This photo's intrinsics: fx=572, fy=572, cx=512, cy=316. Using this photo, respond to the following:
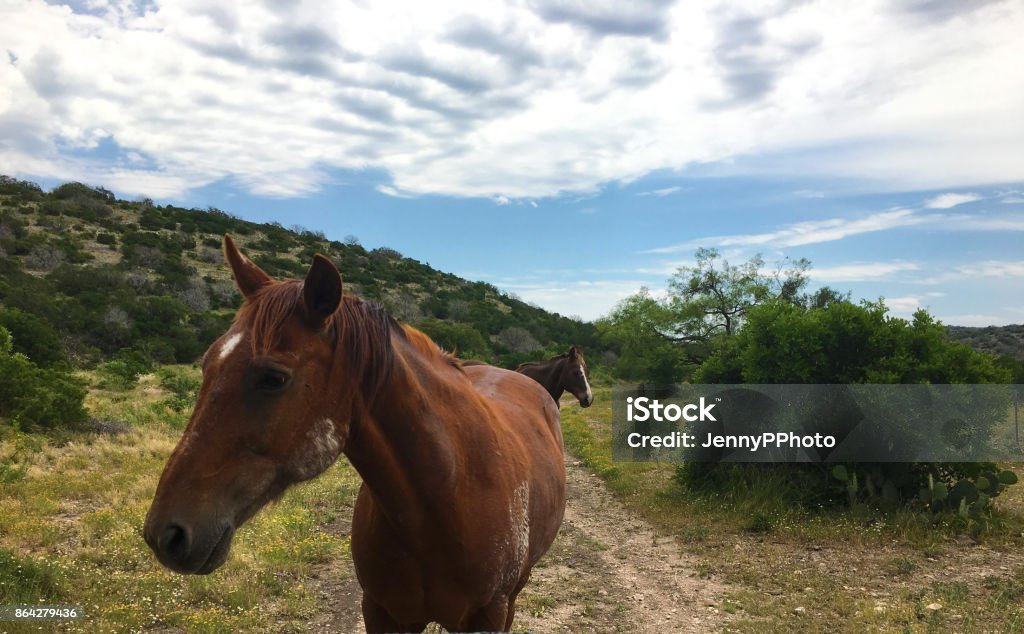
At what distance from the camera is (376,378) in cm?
196

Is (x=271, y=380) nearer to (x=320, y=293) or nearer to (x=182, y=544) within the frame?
(x=320, y=293)

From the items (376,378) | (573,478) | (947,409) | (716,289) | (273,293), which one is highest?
(716,289)

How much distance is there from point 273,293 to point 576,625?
453cm

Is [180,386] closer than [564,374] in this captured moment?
No

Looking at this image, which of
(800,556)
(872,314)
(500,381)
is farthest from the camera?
(872,314)

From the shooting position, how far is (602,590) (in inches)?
232

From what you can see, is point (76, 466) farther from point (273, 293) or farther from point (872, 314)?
point (872, 314)

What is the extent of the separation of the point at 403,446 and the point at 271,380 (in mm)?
565

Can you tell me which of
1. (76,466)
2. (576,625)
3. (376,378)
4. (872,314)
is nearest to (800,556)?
(576,625)

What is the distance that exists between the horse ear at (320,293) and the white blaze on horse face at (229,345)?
0.70ft

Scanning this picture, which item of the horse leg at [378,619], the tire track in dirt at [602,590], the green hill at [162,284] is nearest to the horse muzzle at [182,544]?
the horse leg at [378,619]

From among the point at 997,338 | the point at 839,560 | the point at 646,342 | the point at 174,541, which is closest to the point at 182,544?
the point at 174,541

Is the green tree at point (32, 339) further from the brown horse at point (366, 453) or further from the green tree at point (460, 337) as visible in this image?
the brown horse at point (366, 453)

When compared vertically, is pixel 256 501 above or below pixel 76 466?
above
